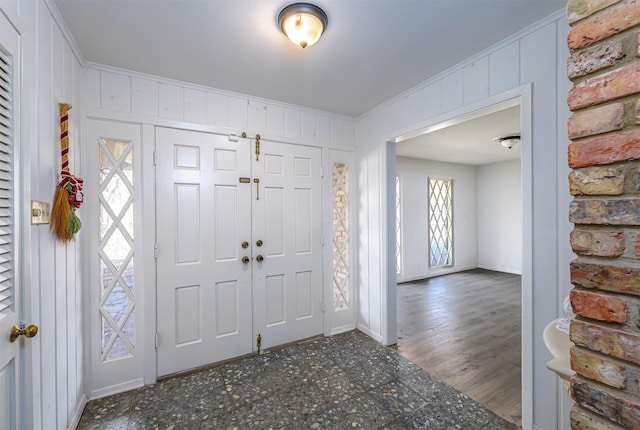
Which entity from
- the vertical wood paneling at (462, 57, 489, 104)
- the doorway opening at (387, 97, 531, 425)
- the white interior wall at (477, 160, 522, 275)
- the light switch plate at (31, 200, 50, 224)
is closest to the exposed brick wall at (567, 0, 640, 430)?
the doorway opening at (387, 97, 531, 425)

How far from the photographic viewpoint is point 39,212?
133cm

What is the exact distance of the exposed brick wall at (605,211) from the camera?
0.62 meters

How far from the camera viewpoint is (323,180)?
9.85 feet

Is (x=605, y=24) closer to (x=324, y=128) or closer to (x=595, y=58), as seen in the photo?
(x=595, y=58)

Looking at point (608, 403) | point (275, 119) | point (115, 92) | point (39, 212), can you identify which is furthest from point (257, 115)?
point (608, 403)

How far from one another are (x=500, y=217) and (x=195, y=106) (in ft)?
20.9

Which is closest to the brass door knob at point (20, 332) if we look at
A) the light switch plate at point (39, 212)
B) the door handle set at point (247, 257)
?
the light switch plate at point (39, 212)

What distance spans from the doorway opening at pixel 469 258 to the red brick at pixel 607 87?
1.05 m

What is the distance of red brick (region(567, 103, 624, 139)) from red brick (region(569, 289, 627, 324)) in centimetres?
39

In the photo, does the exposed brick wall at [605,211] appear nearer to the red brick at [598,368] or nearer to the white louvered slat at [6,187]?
the red brick at [598,368]

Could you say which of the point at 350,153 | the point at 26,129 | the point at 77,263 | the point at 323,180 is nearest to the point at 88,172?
the point at 77,263

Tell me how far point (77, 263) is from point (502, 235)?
23.2 ft

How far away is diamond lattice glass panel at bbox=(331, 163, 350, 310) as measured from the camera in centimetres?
313

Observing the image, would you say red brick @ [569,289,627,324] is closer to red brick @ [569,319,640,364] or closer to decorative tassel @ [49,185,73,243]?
red brick @ [569,319,640,364]
